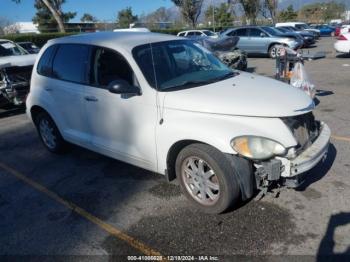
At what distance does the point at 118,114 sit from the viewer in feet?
13.9

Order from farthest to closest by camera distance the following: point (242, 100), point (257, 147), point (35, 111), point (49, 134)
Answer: point (35, 111)
point (49, 134)
point (242, 100)
point (257, 147)

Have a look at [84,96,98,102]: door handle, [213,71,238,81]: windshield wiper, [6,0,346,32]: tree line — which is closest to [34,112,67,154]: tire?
[84,96,98,102]: door handle

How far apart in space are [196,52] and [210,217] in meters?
2.22

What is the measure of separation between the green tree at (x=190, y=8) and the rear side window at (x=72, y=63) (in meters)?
42.7

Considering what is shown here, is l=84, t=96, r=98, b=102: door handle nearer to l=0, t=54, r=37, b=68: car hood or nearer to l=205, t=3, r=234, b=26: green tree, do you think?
l=0, t=54, r=37, b=68: car hood

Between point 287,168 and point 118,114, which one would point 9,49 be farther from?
point 287,168

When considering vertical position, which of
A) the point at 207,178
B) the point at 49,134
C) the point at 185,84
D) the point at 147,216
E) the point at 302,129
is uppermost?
the point at 185,84

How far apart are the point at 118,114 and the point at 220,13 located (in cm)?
5625

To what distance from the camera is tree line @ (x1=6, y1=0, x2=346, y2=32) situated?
46.0m

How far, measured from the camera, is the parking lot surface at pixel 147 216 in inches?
128

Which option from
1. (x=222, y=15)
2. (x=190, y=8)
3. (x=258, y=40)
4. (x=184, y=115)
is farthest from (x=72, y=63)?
(x=222, y=15)

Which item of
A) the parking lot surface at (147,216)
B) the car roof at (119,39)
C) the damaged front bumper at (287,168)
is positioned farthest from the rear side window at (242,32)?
the damaged front bumper at (287,168)

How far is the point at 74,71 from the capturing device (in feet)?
15.8

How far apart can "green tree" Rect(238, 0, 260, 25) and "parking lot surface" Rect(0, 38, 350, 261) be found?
46506 mm
